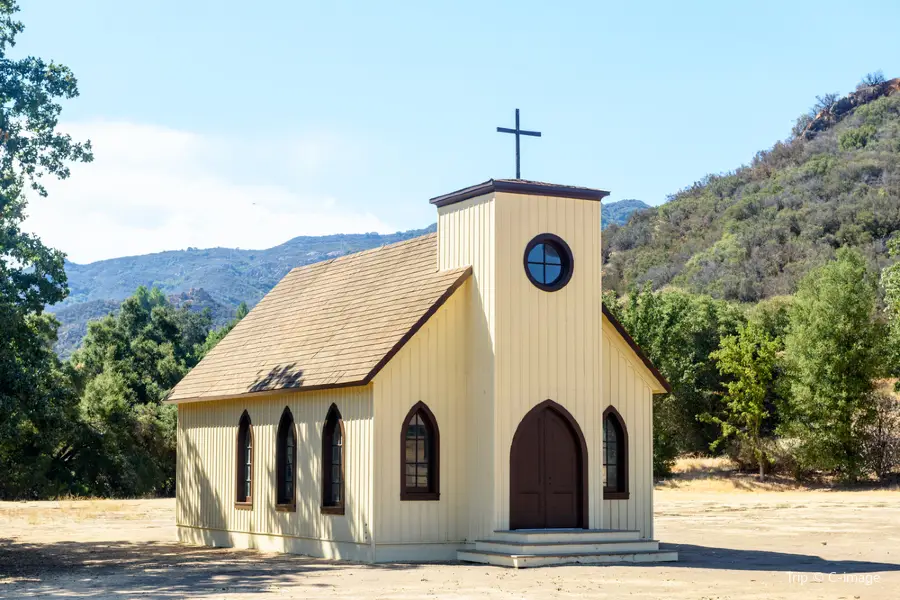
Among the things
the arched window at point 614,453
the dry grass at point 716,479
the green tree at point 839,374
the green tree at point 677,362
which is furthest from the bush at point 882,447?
the arched window at point 614,453

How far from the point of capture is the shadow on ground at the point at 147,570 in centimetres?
1708

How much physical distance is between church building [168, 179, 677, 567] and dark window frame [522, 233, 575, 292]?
0.03 m

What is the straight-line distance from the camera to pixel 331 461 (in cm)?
2253

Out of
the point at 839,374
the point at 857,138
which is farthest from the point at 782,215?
the point at 839,374

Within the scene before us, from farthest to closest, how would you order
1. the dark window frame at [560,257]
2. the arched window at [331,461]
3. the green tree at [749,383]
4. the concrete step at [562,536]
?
the green tree at [749,383] → the arched window at [331,461] → the dark window frame at [560,257] → the concrete step at [562,536]

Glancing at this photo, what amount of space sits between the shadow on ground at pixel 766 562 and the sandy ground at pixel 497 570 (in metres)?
0.02

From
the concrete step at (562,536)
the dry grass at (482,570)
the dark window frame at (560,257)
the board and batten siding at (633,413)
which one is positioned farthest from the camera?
the board and batten siding at (633,413)

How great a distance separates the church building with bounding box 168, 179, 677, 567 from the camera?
20.8 meters

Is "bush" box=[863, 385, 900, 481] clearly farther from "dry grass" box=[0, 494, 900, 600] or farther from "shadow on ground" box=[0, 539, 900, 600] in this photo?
"shadow on ground" box=[0, 539, 900, 600]

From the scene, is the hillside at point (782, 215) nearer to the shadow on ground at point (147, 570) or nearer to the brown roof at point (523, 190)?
the brown roof at point (523, 190)

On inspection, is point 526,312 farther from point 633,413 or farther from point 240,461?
point 240,461

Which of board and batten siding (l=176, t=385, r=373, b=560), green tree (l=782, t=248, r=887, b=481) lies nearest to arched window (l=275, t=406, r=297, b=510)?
board and batten siding (l=176, t=385, r=373, b=560)

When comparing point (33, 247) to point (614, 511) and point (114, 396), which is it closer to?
point (614, 511)

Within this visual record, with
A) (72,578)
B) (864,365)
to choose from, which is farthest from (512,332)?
(864,365)
